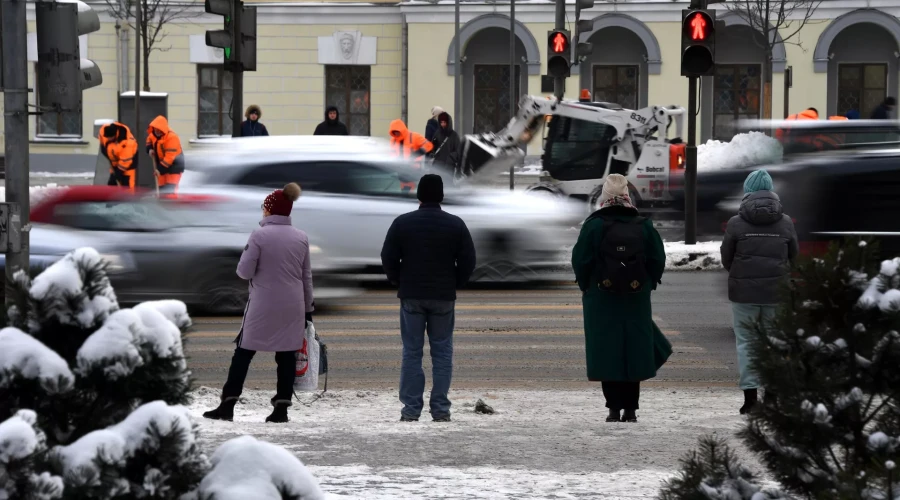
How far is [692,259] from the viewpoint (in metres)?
18.8

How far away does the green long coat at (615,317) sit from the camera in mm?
8977

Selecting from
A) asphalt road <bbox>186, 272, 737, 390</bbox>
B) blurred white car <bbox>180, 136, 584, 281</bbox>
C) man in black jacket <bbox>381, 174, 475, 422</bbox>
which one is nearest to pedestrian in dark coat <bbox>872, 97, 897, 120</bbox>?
asphalt road <bbox>186, 272, 737, 390</bbox>

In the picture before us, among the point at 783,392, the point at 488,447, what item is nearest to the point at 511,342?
the point at 488,447

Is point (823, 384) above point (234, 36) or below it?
below

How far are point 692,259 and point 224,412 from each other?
36.3 feet

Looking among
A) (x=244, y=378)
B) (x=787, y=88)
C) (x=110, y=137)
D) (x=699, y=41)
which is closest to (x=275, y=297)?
(x=244, y=378)

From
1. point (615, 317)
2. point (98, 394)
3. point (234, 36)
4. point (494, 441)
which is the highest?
point (234, 36)

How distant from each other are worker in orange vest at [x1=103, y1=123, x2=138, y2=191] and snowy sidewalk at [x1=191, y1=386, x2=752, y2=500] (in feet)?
45.8

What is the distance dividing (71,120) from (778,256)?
34.9 metres

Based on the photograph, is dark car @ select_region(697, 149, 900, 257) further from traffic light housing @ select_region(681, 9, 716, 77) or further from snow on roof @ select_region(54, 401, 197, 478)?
snow on roof @ select_region(54, 401, 197, 478)

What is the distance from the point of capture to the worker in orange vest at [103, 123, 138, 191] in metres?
23.0

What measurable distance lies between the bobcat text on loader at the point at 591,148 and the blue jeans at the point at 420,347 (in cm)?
1541

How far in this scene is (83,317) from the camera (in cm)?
339

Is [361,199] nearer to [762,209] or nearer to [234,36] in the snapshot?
[234,36]
